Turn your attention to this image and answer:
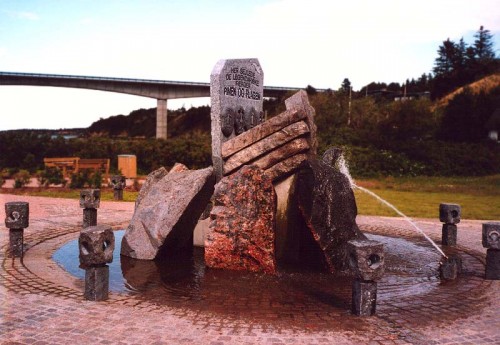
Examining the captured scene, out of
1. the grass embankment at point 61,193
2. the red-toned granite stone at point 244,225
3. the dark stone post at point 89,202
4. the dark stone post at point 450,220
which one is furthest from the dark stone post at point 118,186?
the dark stone post at point 450,220

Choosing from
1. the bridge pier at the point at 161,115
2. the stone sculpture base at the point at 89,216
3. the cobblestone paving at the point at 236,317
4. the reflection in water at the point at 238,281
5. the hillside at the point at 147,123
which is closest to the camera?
the cobblestone paving at the point at 236,317

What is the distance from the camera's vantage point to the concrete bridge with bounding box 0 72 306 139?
42.6 metres

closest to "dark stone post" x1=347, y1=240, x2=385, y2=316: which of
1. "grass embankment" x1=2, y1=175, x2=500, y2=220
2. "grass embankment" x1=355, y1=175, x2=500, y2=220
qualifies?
"grass embankment" x1=355, y1=175, x2=500, y2=220

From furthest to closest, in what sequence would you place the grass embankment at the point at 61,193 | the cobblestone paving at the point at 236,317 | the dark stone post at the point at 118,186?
the grass embankment at the point at 61,193
the dark stone post at the point at 118,186
the cobblestone paving at the point at 236,317

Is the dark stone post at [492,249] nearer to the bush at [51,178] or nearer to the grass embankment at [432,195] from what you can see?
the grass embankment at [432,195]

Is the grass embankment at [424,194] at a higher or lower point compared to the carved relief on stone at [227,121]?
lower

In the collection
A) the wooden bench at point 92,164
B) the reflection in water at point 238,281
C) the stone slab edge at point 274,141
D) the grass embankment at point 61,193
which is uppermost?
the stone slab edge at point 274,141

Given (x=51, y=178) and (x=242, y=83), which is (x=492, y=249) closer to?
(x=242, y=83)

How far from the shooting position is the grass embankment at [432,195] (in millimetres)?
16719

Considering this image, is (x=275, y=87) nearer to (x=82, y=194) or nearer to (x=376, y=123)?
(x=376, y=123)

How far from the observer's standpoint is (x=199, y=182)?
8859 mm

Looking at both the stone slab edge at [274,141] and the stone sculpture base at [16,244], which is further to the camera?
the stone slab edge at [274,141]

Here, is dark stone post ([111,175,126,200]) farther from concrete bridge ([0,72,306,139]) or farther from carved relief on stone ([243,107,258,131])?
concrete bridge ([0,72,306,139])

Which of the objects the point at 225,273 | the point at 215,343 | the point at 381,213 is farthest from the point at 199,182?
the point at 381,213
